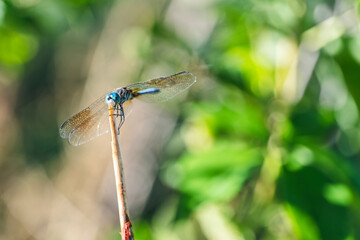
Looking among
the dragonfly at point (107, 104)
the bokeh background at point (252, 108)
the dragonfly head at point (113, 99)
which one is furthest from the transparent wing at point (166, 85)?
the bokeh background at point (252, 108)

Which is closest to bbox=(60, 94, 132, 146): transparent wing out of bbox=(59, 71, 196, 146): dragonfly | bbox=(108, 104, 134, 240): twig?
bbox=(59, 71, 196, 146): dragonfly

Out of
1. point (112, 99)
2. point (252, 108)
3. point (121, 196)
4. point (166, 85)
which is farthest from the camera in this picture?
point (252, 108)

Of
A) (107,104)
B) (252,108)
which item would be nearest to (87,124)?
(107,104)

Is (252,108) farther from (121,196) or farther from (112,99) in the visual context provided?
(121,196)

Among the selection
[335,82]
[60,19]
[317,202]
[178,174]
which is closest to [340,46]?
[335,82]

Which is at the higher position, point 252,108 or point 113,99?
point 113,99

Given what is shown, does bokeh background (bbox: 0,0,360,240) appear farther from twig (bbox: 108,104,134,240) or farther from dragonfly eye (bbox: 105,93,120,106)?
twig (bbox: 108,104,134,240)

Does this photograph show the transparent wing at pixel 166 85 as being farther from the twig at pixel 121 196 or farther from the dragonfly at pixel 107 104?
the twig at pixel 121 196
